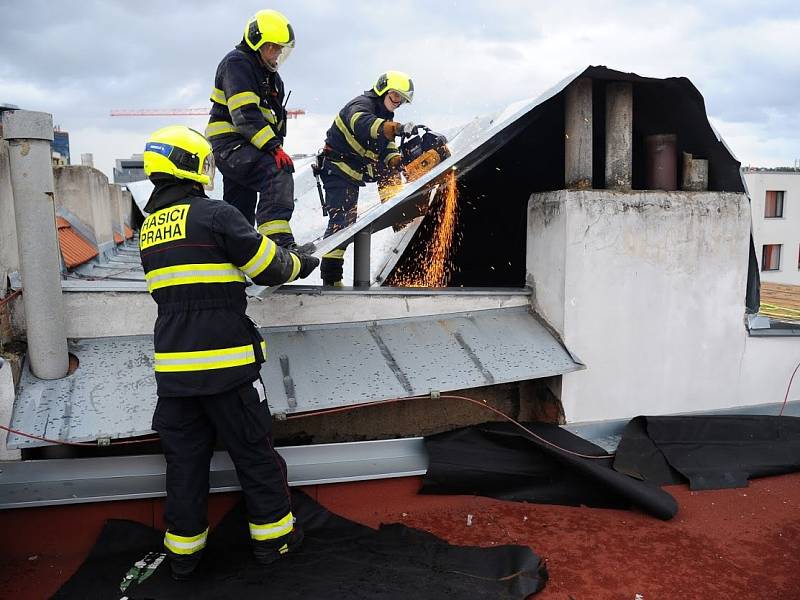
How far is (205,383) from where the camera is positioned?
2691mm

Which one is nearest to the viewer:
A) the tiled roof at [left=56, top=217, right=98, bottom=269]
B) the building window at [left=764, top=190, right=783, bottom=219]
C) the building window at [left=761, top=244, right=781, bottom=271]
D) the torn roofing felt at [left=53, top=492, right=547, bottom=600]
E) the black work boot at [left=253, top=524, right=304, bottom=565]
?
the torn roofing felt at [left=53, top=492, right=547, bottom=600]

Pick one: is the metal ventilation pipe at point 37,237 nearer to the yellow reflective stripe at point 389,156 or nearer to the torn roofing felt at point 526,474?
the torn roofing felt at point 526,474

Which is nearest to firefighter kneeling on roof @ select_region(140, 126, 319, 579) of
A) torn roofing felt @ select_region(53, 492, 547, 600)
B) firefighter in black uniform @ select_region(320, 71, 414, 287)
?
torn roofing felt @ select_region(53, 492, 547, 600)

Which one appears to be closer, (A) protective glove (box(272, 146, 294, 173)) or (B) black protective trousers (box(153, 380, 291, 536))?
(B) black protective trousers (box(153, 380, 291, 536))

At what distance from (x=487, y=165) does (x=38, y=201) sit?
10.7ft

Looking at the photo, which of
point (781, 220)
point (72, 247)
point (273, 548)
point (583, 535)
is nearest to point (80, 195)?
point (72, 247)

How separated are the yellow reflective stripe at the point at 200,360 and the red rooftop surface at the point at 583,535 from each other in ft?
3.06

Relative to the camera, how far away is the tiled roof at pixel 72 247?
5.85 meters

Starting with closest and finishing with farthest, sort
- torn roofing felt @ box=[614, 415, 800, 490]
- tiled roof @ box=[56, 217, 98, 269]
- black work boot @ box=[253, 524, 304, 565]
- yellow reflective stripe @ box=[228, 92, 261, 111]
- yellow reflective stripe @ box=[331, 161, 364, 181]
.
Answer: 1. black work boot @ box=[253, 524, 304, 565]
2. torn roofing felt @ box=[614, 415, 800, 490]
3. yellow reflective stripe @ box=[228, 92, 261, 111]
4. yellow reflective stripe @ box=[331, 161, 364, 181]
5. tiled roof @ box=[56, 217, 98, 269]

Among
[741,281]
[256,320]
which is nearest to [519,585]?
[256,320]

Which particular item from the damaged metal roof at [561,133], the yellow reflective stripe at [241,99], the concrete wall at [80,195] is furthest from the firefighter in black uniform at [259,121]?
the concrete wall at [80,195]

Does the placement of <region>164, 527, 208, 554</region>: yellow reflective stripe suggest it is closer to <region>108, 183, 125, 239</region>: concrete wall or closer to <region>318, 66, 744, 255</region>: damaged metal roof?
<region>318, 66, 744, 255</region>: damaged metal roof

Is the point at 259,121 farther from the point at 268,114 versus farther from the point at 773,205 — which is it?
the point at 773,205

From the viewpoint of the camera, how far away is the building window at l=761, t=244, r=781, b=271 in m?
28.0
